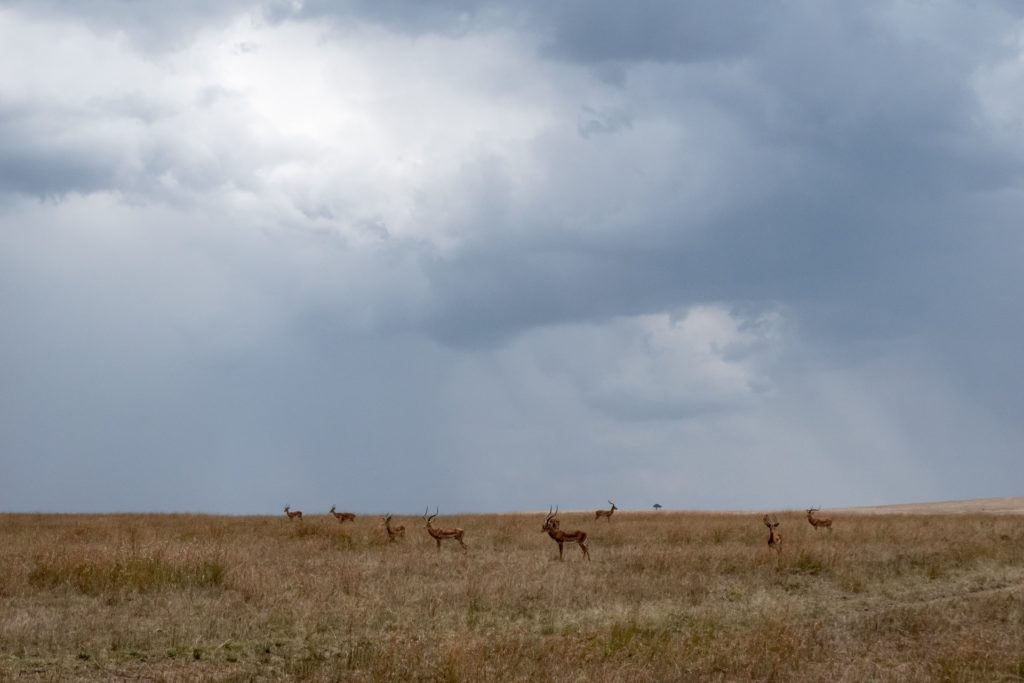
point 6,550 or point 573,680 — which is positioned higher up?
point 6,550

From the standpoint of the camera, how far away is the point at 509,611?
1448 centimetres

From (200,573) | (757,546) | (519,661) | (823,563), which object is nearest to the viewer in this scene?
(519,661)

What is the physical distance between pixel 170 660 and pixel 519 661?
160 inches

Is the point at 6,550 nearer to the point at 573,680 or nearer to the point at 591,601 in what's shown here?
the point at 591,601

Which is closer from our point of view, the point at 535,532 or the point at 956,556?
the point at 956,556

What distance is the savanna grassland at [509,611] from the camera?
10852 mm

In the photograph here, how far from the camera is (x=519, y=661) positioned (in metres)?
10.7

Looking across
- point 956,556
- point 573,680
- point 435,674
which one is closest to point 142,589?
point 435,674

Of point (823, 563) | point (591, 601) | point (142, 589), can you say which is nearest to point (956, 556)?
point (823, 563)

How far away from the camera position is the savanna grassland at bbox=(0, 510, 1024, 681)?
35.6ft

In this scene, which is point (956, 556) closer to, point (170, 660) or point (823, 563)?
point (823, 563)

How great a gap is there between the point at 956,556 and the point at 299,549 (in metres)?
15.0

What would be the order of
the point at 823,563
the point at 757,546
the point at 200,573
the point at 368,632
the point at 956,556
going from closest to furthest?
the point at 368,632
the point at 200,573
the point at 823,563
the point at 956,556
the point at 757,546

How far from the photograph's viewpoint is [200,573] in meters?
16.6
